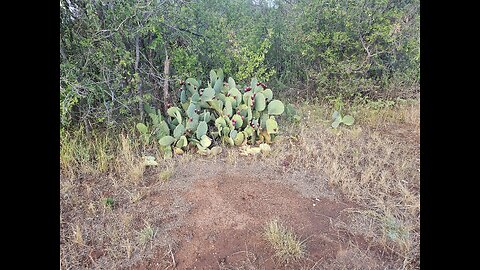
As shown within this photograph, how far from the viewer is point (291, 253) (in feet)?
6.62

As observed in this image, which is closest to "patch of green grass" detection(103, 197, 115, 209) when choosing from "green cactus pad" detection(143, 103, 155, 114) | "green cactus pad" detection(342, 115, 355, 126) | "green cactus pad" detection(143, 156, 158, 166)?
"green cactus pad" detection(143, 156, 158, 166)

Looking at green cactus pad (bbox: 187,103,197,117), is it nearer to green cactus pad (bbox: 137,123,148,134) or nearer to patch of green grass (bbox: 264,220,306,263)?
green cactus pad (bbox: 137,123,148,134)

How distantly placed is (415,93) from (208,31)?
11.0 ft

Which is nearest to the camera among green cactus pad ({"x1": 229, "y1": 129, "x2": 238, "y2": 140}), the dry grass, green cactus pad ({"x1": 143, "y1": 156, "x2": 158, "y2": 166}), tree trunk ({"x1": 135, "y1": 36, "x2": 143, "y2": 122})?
the dry grass

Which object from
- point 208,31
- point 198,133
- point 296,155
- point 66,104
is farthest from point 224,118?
point 66,104

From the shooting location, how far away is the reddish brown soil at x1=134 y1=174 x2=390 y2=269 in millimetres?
1985

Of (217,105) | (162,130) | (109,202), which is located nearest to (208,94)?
(217,105)

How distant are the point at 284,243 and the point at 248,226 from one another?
321 mm

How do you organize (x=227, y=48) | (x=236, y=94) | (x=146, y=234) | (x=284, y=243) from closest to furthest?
(x=284, y=243)
(x=146, y=234)
(x=236, y=94)
(x=227, y=48)

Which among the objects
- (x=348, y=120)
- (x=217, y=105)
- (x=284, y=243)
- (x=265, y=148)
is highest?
(x=217, y=105)

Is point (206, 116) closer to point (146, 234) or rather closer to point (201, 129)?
point (201, 129)

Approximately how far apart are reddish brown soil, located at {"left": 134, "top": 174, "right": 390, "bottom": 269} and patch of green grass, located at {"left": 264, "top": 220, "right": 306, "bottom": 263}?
0.04m

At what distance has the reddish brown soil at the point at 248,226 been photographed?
1985 mm

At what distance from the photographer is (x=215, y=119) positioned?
3.72 meters
